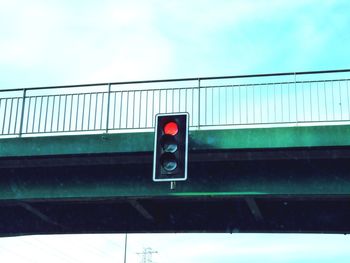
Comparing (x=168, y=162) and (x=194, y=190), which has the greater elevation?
(x=194, y=190)


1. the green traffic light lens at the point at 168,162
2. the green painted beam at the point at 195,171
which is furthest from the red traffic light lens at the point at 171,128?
the green painted beam at the point at 195,171

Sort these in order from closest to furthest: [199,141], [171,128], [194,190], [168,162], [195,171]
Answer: [168,162]
[171,128]
[199,141]
[194,190]
[195,171]

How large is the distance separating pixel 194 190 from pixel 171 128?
4.25 metres

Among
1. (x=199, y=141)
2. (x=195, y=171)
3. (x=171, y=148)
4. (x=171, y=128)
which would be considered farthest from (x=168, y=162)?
(x=195, y=171)

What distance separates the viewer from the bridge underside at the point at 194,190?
1512 centimetres

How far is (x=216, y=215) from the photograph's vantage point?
17953 millimetres

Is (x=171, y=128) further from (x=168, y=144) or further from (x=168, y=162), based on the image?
(x=168, y=162)

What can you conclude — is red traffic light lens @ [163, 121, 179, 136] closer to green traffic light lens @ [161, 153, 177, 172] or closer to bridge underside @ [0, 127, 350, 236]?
green traffic light lens @ [161, 153, 177, 172]

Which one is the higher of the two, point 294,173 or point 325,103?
point 325,103

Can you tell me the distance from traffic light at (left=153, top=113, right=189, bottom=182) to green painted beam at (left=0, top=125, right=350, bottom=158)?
3518mm

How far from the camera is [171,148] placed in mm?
11305

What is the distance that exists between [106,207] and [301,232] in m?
5.50

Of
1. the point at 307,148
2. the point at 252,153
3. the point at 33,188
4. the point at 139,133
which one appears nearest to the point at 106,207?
the point at 33,188

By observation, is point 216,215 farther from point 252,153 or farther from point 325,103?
point 325,103
